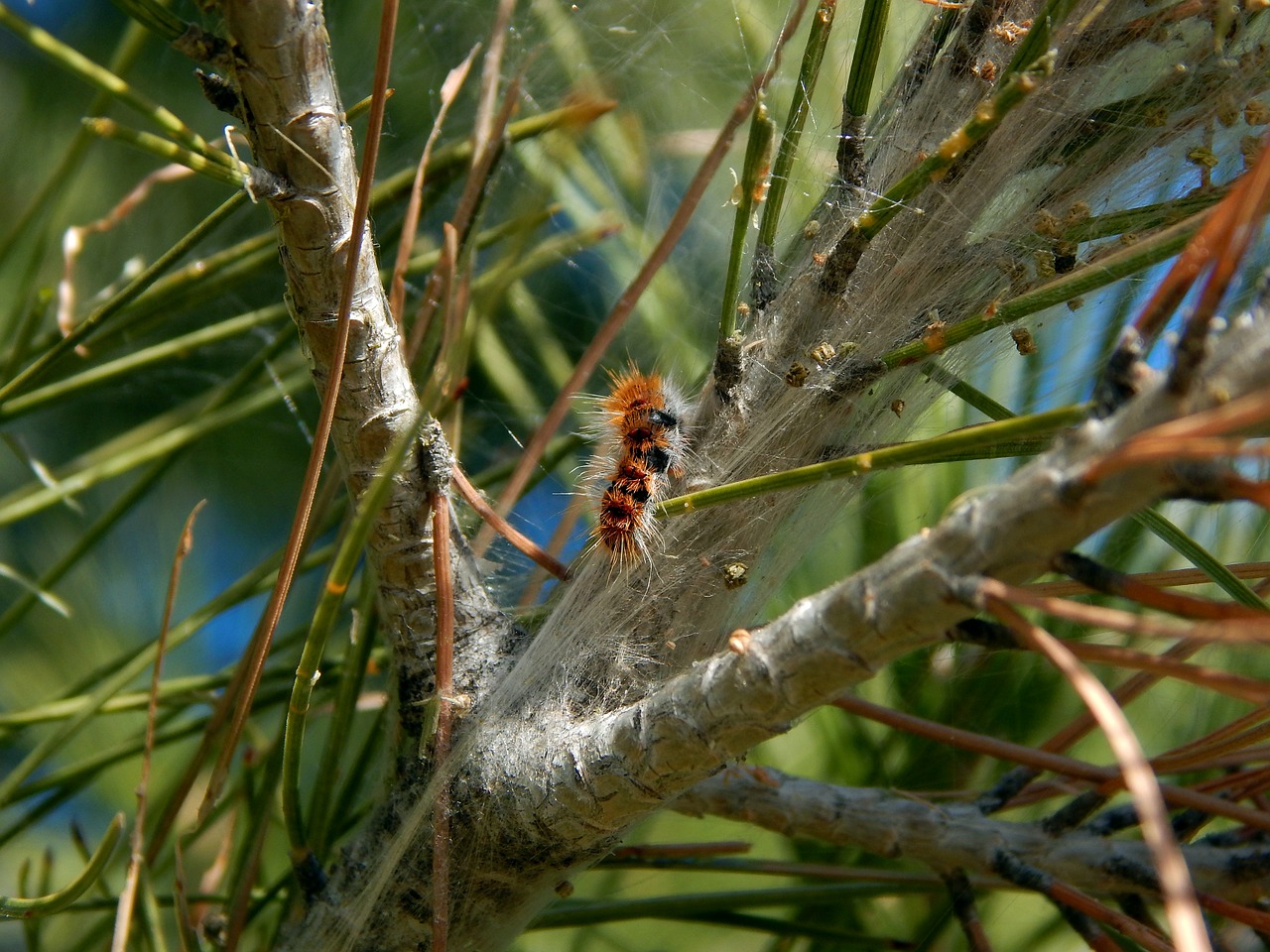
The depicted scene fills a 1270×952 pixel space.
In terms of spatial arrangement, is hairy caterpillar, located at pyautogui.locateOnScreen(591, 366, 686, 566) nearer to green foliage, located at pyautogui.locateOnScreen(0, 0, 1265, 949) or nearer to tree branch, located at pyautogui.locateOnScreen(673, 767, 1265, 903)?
green foliage, located at pyautogui.locateOnScreen(0, 0, 1265, 949)

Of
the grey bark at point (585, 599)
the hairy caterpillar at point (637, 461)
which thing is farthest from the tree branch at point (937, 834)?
the hairy caterpillar at point (637, 461)

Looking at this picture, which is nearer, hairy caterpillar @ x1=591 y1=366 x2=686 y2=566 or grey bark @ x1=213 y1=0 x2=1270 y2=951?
grey bark @ x1=213 y1=0 x2=1270 y2=951

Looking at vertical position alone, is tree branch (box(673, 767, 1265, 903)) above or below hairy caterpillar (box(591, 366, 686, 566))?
below

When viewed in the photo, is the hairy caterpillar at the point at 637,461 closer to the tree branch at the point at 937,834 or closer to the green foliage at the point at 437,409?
the green foliage at the point at 437,409

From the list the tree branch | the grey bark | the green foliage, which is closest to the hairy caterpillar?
the grey bark

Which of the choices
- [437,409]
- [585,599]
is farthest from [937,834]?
[437,409]

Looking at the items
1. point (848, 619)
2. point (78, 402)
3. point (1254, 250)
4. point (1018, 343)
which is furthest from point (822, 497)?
point (78, 402)

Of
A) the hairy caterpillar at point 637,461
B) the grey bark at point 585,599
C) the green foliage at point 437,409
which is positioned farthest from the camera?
the green foliage at point 437,409

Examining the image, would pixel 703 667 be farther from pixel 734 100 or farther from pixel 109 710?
pixel 734 100
